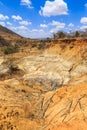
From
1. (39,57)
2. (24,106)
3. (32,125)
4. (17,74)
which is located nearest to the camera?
(32,125)

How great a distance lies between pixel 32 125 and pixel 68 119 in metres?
2.27

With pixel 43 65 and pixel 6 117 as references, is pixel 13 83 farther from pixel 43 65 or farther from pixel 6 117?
pixel 6 117

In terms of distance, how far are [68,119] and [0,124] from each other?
4196 mm

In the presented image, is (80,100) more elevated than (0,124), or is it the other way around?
(80,100)

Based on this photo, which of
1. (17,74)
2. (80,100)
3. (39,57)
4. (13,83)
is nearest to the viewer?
(80,100)

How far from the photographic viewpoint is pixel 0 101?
18859 mm

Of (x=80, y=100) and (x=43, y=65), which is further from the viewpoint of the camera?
(x=43, y=65)

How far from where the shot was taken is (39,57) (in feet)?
104

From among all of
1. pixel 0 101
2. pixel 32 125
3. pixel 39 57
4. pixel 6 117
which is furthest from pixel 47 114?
pixel 39 57

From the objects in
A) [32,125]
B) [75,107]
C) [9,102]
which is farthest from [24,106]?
[75,107]

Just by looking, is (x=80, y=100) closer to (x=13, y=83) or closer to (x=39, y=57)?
(x=13, y=83)

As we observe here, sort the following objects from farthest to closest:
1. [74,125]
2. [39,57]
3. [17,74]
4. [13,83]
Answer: [39,57] → [17,74] → [13,83] → [74,125]

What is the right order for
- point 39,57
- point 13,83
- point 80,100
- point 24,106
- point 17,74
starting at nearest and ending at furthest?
point 80,100 < point 24,106 < point 13,83 < point 17,74 < point 39,57

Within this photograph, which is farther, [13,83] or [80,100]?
[13,83]
